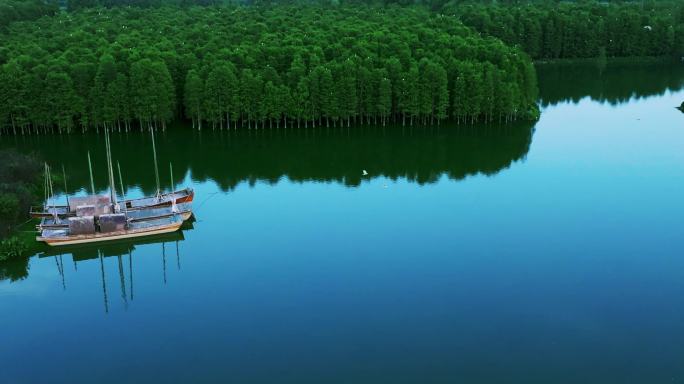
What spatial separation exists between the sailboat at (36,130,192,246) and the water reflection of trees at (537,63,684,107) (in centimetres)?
4297

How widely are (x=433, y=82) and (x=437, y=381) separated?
33.9m

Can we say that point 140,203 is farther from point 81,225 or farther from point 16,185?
point 16,185

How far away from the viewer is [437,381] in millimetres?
24297

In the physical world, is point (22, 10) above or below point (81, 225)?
above

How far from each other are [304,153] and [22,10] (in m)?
51.8

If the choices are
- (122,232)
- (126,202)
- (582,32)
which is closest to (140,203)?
(126,202)

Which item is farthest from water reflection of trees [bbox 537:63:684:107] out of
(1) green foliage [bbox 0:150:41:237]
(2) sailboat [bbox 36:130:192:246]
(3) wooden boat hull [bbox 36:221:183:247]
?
(1) green foliage [bbox 0:150:41:237]

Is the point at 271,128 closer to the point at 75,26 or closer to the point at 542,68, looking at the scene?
the point at 75,26

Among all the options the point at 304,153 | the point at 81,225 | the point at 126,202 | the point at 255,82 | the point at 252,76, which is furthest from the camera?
the point at 252,76

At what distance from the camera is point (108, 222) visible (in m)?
34.6

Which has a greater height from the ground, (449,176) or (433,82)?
(433,82)

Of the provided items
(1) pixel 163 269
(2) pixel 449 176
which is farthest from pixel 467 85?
(1) pixel 163 269

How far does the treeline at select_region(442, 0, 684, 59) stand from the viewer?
289 feet

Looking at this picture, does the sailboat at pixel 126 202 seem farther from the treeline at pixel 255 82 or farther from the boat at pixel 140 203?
the treeline at pixel 255 82
